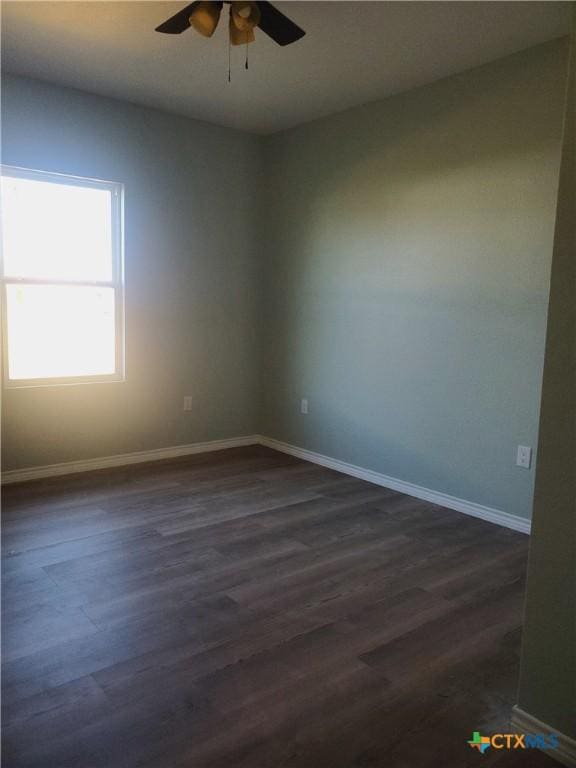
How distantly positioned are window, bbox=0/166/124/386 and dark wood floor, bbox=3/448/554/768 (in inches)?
37.8

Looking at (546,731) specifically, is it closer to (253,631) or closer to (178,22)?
(253,631)

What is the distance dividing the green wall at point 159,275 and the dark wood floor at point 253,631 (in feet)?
2.18

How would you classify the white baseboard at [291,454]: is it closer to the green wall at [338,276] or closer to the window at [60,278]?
the green wall at [338,276]

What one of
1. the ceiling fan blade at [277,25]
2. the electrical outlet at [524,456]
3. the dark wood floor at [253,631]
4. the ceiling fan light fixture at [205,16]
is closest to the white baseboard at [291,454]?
the dark wood floor at [253,631]

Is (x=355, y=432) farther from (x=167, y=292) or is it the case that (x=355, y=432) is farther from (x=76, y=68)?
(x=76, y=68)

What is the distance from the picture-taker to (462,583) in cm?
264

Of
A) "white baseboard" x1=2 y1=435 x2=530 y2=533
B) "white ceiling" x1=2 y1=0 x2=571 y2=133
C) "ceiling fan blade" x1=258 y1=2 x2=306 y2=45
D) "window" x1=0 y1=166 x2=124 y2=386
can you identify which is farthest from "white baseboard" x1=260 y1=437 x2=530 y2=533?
"ceiling fan blade" x1=258 y1=2 x2=306 y2=45

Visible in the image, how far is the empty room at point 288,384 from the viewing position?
1.70 m

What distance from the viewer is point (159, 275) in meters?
4.39

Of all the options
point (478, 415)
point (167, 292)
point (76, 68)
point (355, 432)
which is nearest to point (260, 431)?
point (355, 432)

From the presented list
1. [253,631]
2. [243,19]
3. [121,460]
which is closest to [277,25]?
[243,19]

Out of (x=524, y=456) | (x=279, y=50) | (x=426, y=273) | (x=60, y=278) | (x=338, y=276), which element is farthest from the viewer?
(x=338, y=276)

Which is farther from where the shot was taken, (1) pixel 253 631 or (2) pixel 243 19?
(2) pixel 243 19

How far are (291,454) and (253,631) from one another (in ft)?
8.69
